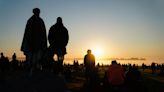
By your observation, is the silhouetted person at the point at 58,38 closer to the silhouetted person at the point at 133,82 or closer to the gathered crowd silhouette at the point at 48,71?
the gathered crowd silhouette at the point at 48,71

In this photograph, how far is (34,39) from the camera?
1251 centimetres

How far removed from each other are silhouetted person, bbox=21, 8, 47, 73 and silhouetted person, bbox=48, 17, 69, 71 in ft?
6.37

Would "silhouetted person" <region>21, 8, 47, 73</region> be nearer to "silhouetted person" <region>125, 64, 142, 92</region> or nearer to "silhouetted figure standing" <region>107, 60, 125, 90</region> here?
"silhouetted figure standing" <region>107, 60, 125, 90</region>

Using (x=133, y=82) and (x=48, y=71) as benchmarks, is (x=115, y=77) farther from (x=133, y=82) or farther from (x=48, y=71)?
(x=48, y=71)

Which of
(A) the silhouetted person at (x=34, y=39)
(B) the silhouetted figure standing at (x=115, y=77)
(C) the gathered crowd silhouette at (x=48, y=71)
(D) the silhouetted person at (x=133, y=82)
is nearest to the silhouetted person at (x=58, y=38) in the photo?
(C) the gathered crowd silhouette at (x=48, y=71)

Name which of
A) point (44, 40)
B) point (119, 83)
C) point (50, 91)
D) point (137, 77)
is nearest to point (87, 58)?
point (137, 77)

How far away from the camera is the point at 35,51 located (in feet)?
40.9

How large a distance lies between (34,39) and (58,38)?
7.74 ft

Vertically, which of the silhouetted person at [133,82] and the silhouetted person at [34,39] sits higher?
the silhouetted person at [34,39]

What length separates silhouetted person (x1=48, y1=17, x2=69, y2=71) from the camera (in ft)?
48.2

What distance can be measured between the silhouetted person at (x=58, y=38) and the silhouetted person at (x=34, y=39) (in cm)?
194

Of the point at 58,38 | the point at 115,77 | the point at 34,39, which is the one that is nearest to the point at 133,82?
the point at 115,77

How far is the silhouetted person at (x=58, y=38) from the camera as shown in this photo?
48.2 ft

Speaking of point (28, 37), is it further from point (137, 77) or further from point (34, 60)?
point (137, 77)
